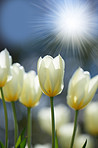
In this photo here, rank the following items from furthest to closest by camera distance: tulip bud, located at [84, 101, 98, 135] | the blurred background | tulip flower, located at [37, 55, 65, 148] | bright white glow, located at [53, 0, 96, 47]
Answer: bright white glow, located at [53, 0, 96, 47] < the blurred background < tulip bud, located at [84, 101, 98, 135] < tulip flower, located at [37, 55, 65, 148]

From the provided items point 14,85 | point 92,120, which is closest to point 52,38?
point 92,120

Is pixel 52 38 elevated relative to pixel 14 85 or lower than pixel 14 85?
elevated

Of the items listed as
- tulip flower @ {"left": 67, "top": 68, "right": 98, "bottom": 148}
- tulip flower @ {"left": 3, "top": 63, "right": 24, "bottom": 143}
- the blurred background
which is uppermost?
the blurred background

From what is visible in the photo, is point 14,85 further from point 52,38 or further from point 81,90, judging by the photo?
point 52,38

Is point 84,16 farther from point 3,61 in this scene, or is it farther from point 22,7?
point 3,61

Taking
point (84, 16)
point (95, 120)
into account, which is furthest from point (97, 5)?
point (95, 120)

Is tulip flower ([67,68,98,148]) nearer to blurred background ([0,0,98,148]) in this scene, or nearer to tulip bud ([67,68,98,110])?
tulip bud ([67,68,98,110])

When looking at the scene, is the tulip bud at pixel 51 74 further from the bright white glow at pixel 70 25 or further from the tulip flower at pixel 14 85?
the bright white glow at pixel 70 25

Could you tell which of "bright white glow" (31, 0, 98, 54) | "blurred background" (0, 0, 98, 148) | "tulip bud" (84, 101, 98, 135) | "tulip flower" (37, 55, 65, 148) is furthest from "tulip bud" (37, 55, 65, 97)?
"bright white glow" (31, 0, 98, 54)
